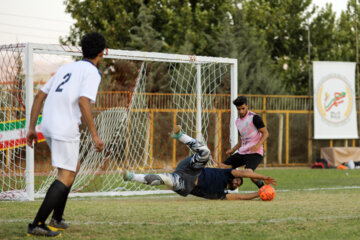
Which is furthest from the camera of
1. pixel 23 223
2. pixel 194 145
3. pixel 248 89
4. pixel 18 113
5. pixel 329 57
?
pixel 329 57

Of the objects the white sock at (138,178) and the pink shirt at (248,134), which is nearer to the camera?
the white sock at (138,178)

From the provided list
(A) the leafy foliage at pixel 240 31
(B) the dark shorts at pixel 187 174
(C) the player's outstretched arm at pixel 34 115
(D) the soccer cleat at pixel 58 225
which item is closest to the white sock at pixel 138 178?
(B) the dark shorts at pixel 187 174

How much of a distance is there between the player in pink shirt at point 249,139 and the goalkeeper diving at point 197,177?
56 centimetres

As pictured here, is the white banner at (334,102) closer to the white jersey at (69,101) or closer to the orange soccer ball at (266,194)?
the orange soccer ball at (266,194)

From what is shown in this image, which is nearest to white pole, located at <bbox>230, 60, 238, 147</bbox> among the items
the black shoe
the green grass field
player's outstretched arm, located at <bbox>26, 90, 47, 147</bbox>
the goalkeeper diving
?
the goalkeeper diving

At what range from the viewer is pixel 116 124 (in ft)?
41.4

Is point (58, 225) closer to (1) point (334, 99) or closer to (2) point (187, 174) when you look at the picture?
(2) point (187, 174)

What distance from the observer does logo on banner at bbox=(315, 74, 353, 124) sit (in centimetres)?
2103

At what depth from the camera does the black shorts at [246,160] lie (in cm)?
972

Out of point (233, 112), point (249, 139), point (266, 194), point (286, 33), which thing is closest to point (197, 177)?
point (266, 194)

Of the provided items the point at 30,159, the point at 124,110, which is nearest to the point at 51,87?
the point at 30,159

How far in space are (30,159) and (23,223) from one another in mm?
3138

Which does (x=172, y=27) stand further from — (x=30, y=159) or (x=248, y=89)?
(x=30, y=159)

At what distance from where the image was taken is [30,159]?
936 cm
